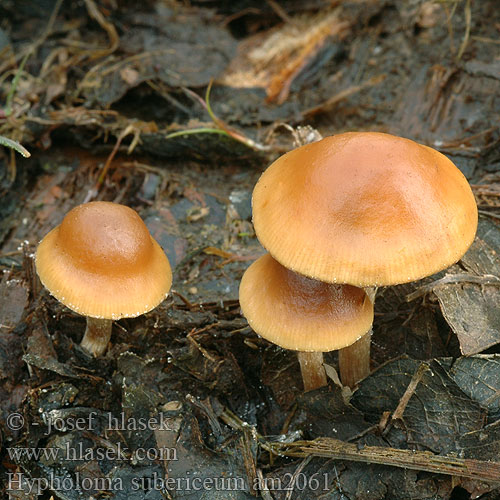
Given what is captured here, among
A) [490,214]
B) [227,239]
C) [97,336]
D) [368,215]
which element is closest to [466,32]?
[490,214]

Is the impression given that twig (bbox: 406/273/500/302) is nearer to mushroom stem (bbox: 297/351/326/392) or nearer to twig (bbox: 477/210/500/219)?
twig (bbox: 477/210/500/219)

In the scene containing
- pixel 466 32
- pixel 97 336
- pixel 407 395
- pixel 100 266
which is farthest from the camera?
pixel 466 32

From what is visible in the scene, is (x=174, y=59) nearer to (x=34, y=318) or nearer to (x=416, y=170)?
(x=34, y=318)

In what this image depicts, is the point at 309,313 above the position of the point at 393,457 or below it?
above

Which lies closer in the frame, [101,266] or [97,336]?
[101,266]

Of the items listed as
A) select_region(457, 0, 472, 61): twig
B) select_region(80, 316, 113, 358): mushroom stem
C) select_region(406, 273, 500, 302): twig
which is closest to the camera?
select_region(406, 273, 500, 302): twig

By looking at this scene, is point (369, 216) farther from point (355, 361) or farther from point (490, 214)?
point (490, 214)

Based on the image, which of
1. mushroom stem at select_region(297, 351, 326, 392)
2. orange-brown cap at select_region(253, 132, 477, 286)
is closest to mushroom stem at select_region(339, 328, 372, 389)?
mushroom stem at select_region(297, 351, 326, 392)
